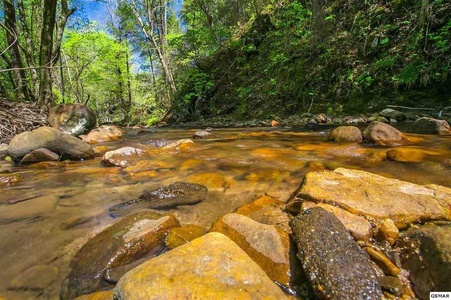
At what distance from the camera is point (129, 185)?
3.14 m

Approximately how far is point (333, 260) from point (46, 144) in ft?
17.2

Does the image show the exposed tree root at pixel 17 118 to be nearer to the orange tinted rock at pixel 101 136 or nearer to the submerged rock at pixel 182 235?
the orange tinted rock at pixel 101 136

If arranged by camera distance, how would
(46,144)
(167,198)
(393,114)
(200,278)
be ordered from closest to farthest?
(200,278)
(167,198)
(46,144)
(393,114)

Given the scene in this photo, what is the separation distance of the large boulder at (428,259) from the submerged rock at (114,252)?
156cm

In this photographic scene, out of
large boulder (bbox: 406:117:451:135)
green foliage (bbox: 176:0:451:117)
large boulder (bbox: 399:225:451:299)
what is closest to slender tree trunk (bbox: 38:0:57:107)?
green foliage (bbox: 176:0:451:117)

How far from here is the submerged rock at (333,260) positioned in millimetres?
1220

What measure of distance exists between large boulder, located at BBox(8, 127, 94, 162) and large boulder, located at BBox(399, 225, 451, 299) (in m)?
5.17

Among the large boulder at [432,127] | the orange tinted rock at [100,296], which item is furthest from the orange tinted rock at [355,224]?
the large boulder at [432,127]

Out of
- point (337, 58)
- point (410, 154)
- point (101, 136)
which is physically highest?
point (337, 58)

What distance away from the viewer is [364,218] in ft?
5.98

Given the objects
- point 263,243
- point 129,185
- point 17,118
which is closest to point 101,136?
point 17,118

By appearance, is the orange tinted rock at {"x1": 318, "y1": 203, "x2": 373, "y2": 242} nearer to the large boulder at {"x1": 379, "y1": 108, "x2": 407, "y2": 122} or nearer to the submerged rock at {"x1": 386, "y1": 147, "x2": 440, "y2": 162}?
the submerged rock at {"x1": 386, "y1": 147, "x2": 440, "y2": 162}

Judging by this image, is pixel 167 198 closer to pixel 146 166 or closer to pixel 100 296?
pixel 100 296

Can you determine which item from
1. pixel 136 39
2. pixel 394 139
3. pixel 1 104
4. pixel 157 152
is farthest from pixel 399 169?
pixel 136 39
